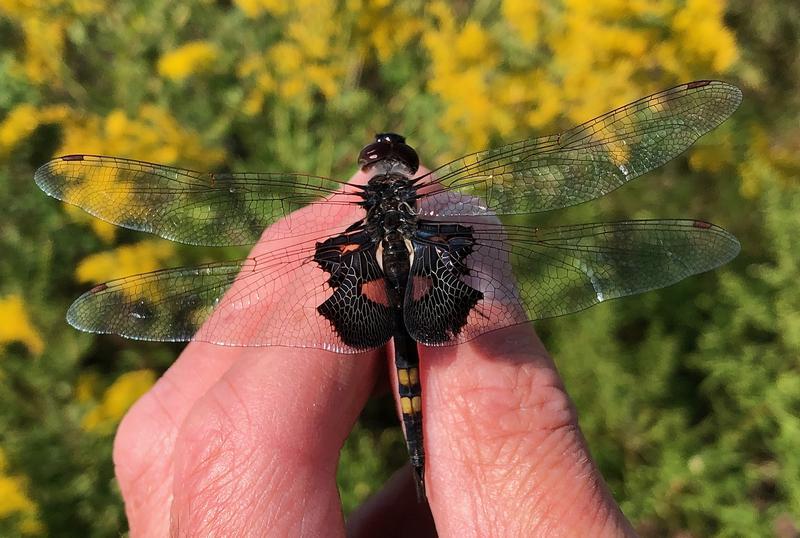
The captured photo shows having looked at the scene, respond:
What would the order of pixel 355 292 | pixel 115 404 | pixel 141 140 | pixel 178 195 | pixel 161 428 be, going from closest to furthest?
pixel 355 292 < pixel 178 195 < pixel 161 428 < pixel 115 404 < pixel 141 140

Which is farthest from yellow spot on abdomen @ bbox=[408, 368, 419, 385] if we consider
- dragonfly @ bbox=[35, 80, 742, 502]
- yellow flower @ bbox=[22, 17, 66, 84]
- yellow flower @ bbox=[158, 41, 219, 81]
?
yellow flower @ bbox=[22, 17, 66, 84]

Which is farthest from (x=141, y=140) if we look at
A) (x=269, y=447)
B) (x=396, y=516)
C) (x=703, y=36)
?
(x=703, y=36)

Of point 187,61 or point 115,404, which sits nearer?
point 115,404

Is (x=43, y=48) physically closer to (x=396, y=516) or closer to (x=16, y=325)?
(x=16, y=325)

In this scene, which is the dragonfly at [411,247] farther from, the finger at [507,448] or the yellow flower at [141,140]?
the yellow flower at [141,140]

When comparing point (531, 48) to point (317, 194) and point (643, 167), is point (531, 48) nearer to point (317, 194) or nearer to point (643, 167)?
point (643, 167)

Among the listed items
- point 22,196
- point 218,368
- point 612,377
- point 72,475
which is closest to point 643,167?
point 612,377

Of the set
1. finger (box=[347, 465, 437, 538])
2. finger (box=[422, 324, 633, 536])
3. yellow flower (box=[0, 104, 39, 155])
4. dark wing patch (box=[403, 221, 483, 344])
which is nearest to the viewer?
finger (box=[422, 324, 633, 536])

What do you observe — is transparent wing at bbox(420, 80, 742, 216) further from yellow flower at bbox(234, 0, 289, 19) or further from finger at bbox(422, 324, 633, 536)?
yellow flower at bbox(234, 0, 289, 19)
